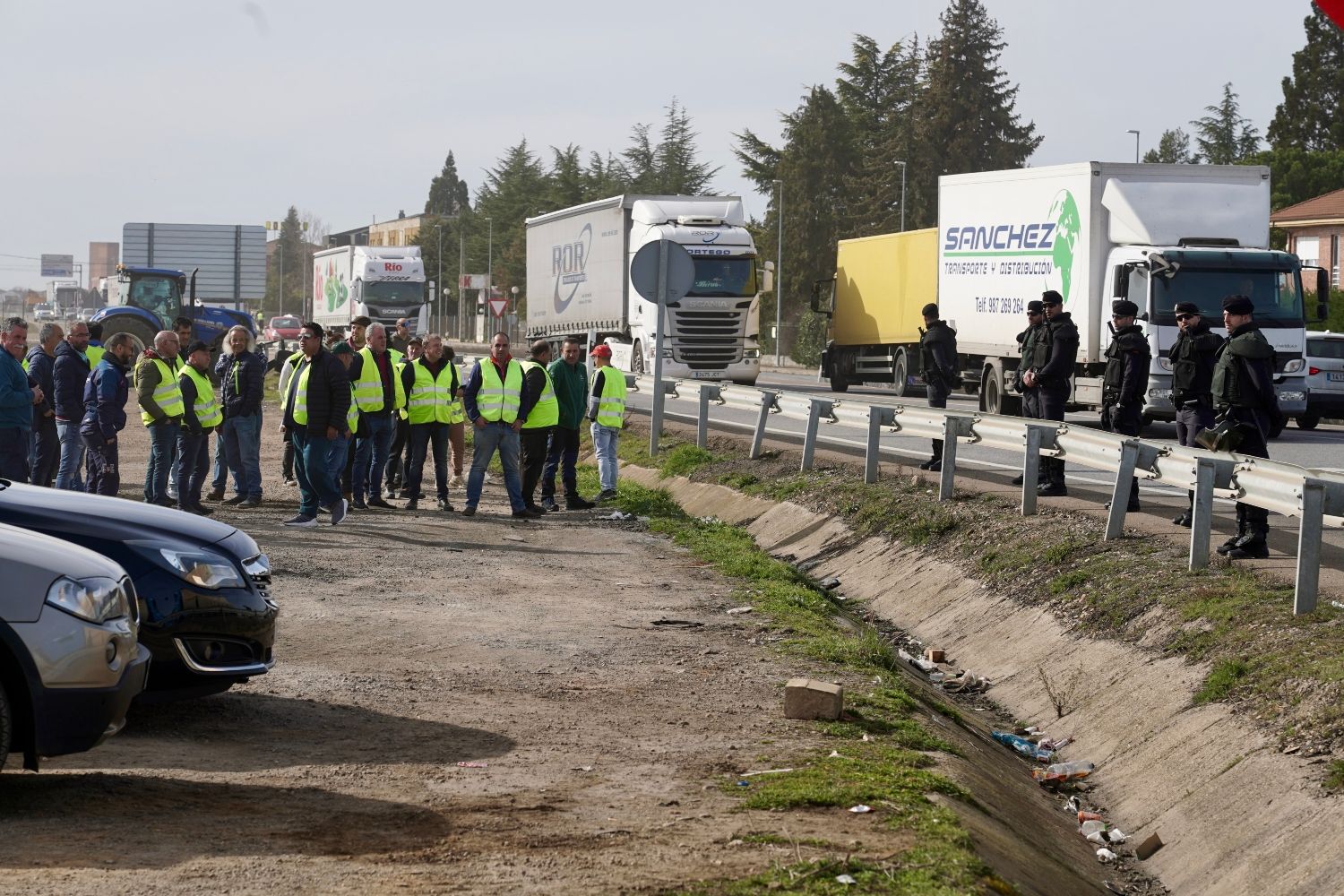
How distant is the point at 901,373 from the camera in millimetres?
36562

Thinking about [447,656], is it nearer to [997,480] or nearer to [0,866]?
[0,866]

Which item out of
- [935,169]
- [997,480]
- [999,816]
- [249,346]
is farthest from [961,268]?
[935,169]

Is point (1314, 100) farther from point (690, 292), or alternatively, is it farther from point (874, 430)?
point (874, 430)

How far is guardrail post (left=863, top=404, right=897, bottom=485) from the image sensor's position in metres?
17.0

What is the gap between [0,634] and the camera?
629 centimetres

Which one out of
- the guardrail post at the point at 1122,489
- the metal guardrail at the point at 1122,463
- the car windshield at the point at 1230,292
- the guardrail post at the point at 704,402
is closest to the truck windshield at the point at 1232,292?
the car windshield at the point at 1230,292

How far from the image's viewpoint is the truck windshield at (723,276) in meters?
35.3

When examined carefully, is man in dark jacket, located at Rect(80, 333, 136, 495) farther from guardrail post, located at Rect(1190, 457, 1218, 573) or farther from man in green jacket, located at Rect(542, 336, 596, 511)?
guardrail post, located at Rect(1190, 457, 1218, 573)

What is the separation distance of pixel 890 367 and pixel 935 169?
1887 inches

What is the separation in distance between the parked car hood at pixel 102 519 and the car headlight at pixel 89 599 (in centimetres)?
109

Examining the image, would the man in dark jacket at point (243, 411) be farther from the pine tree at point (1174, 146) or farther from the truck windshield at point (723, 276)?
the pine tree at point (1174, 146)

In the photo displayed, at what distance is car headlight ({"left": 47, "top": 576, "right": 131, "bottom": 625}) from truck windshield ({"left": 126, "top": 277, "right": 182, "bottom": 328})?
4134cm

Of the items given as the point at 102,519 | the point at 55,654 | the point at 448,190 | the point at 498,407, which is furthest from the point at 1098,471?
the point at 448,190

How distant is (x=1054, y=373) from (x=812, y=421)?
428 cm
